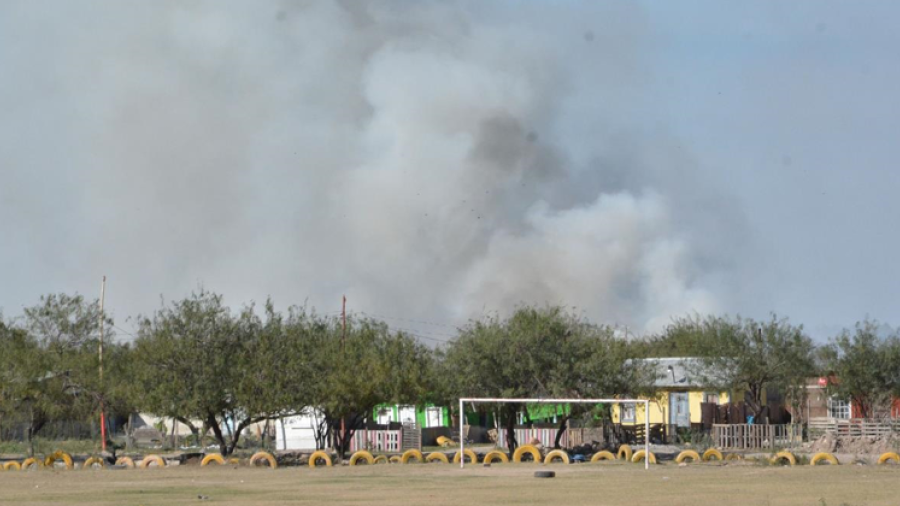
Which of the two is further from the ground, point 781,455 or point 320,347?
point 320,347

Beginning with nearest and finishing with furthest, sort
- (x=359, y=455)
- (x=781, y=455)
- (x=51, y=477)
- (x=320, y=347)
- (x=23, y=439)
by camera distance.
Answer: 1. (x=51, y=477)
2. (x=781, y=455)
3. (x=359, y=455)
4. (x=320, y=347)
5. (x=23, y=439)

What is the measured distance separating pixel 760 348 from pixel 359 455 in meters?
29.3

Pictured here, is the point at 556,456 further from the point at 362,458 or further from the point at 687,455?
the point at 362,458

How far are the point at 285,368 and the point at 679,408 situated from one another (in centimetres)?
3471

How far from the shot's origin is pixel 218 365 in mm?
51094

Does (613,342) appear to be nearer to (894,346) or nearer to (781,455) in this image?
A: (781,455)

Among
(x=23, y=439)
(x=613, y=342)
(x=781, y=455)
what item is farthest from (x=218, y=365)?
(x=23, y=439)

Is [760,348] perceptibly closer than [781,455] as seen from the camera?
No

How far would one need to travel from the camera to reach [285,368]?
2053 inches

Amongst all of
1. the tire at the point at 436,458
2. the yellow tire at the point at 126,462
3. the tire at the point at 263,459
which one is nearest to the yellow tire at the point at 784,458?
the tire at the point at 436,458

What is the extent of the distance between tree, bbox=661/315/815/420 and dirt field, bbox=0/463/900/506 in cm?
2490

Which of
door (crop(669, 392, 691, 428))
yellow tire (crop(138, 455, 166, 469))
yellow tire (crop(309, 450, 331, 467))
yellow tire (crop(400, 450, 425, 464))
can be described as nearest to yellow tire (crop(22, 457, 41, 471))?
yellow tire (crop(138, 455, 166, 469))

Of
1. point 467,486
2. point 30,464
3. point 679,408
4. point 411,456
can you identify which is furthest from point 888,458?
point 30,464

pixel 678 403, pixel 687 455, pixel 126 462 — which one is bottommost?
pixel 687 455
